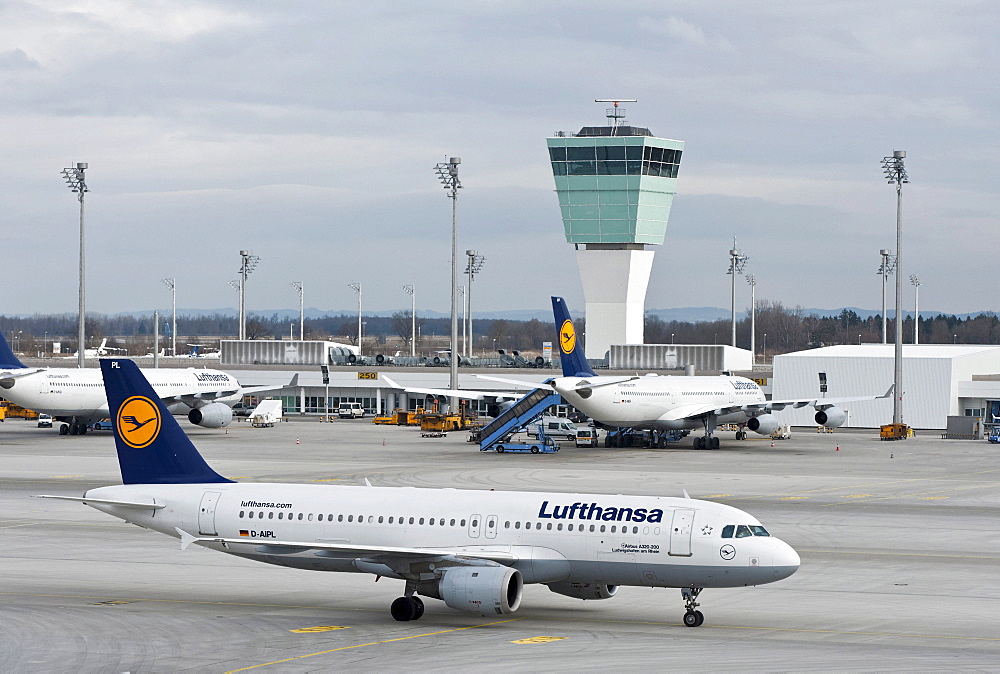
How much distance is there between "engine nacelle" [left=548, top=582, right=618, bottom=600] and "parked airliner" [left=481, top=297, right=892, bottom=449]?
186 feet

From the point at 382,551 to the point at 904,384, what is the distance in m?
98.0

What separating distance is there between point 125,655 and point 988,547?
3089 cm

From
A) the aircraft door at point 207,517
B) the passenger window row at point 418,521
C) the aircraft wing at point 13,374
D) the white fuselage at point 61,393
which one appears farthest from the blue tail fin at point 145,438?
the aircraft wing at point 13,374

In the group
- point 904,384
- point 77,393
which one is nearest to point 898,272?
point 904,384

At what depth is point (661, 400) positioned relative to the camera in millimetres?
95562

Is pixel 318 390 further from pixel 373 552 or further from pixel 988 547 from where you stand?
pixel 373 552

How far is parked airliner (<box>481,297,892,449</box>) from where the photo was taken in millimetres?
90938

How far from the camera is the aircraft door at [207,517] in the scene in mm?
34438

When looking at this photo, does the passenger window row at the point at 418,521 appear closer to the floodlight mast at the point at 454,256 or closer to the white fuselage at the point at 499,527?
the white fuselage at the point at 499,527

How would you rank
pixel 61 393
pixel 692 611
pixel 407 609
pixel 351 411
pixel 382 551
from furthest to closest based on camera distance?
pixel 351 411, pixel 61 393, pixel 407 609, pixel 692 611, pixel 382 551

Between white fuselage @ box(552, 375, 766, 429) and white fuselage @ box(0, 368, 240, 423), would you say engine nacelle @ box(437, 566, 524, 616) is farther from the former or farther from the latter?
white fuselage @ box(0, 368, 240, 423)

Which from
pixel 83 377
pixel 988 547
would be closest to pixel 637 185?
pixel 83 377

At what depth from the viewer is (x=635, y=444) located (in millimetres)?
100000

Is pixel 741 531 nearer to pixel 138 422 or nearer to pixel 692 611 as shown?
pixel 692 611
